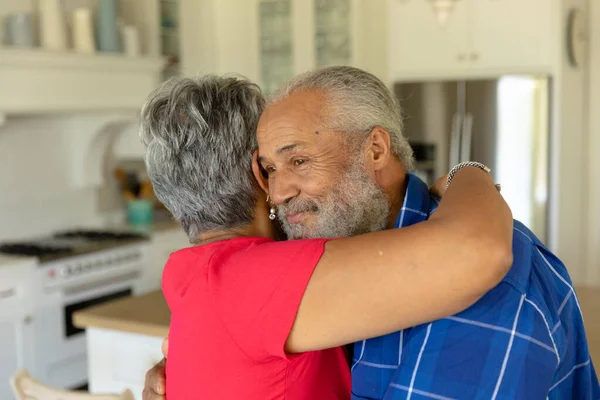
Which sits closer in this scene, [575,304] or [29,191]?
[575,304]

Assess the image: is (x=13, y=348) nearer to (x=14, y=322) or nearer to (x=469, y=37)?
(x=14, y=322)

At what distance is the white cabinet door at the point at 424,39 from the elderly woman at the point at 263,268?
3.25 metres

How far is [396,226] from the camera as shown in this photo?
1137mm

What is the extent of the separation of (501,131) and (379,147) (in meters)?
3.17

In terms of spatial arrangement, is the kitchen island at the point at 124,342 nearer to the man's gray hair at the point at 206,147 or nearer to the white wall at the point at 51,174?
the man's gray hair at the point at 206,147

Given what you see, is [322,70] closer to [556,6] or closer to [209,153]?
[209,153]

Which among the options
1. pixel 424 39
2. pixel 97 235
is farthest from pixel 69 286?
pixel 424 39

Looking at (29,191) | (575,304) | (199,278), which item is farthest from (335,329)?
(29,191)

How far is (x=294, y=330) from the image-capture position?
101 centimetres

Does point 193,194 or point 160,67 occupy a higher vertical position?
point 160,67

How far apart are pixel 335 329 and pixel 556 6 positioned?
3.54 meters

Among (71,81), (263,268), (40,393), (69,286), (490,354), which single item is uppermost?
(71,81)

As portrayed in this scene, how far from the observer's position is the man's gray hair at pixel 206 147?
1.25 metres

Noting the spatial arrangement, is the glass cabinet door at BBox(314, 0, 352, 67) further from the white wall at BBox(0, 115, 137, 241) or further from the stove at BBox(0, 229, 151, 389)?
the stove at BBox(0, 229, 151, 389)
